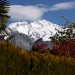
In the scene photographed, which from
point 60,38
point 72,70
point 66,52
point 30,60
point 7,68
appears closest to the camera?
point 7,68

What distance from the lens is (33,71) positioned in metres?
11.7

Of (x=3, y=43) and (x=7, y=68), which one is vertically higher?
(x=3, y=43)

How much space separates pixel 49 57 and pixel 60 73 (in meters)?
0.70

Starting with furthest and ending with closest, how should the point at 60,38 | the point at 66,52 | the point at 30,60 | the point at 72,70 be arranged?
the point at 60,38 < the point at 66,52 < the point at 72,70 < the point at 30,60

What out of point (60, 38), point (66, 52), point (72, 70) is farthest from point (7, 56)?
point (60, 38)

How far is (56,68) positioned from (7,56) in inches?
77.9

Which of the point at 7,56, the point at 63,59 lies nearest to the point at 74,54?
the point at 63,59

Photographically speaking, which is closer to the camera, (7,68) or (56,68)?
(7,68)

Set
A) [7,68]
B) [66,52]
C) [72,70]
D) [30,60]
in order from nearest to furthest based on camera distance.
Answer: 1. [7,68]
2. [30,60]
3. [72,70]
4. [66,52]

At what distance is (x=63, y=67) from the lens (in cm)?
1266

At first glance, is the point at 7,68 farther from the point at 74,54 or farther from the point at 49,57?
the point at 74,54

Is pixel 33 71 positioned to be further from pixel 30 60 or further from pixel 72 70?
pixel 72 70

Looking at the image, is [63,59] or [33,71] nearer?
[33,71]

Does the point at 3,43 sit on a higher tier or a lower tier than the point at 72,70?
higher
